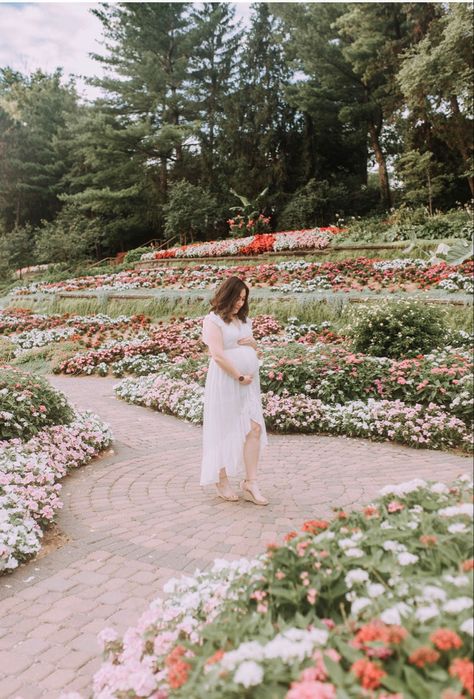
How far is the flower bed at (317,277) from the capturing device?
1018 cm

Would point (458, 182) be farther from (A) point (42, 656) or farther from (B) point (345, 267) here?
(A) point (42, 656)

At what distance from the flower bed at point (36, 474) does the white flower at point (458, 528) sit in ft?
8.62

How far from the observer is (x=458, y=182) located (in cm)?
2066

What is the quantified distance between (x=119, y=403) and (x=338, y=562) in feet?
21.7

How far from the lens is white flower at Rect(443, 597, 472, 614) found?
1.08 m

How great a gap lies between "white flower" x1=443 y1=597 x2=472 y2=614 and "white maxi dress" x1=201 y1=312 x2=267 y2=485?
239 cm

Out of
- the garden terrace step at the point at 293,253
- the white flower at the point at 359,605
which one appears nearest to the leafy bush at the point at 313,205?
the garden terrace step at the point at 293,253

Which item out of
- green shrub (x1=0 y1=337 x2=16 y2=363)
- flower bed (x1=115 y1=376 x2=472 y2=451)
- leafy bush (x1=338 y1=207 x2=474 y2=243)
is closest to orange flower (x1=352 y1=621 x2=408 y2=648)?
flower bed (x1=115 y1=376 x2=472 y2=451)

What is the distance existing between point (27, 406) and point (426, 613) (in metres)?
4.83

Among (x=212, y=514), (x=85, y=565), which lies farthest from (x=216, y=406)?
(x=85, y=565)

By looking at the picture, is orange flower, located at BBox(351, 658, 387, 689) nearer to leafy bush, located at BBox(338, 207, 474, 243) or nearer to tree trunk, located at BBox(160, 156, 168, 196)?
leafy bush, located at BBox(338, 207, 474, 243)

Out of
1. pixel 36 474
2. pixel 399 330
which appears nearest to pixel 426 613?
pixel 36 474

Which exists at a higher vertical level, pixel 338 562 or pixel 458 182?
pixel 458 182

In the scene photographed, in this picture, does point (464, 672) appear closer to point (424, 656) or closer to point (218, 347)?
point (424, 656)
